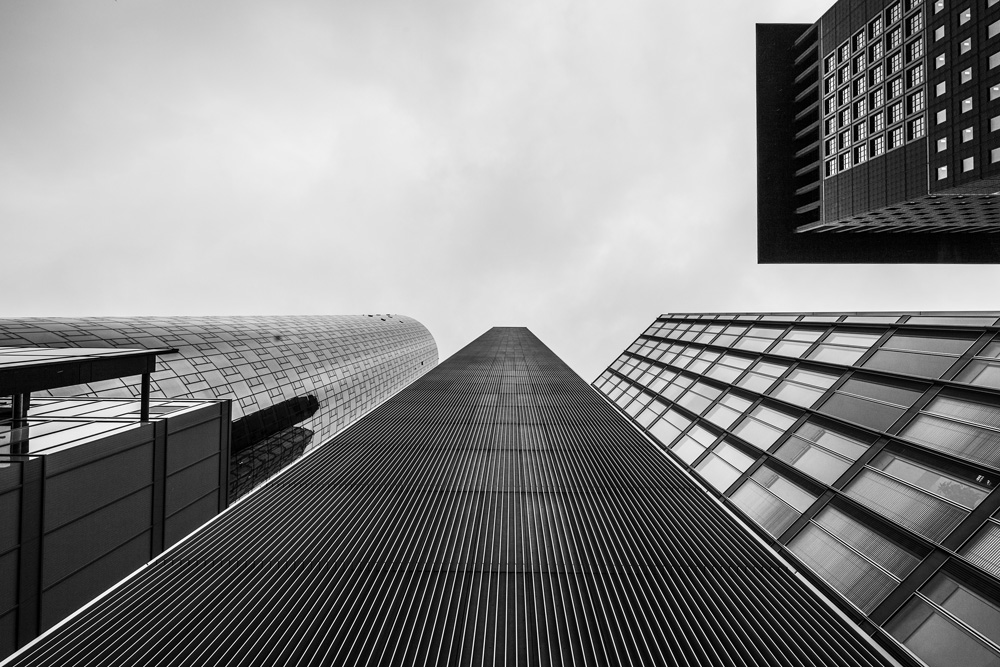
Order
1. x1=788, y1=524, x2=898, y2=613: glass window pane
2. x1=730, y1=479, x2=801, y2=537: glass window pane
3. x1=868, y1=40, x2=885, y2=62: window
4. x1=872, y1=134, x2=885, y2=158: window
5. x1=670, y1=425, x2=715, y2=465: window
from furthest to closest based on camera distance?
x1=868, y1=40, x2=885, y2=62: window < x1=872, y1=134, x2=885, y2=158: window < x1=670, y1=425, x2=715, y2=465: window < x1=730, y1=479, x2=801, y2=537: glass window pane < x1=788, y1=524, x2=898, y2=613: glass window pane

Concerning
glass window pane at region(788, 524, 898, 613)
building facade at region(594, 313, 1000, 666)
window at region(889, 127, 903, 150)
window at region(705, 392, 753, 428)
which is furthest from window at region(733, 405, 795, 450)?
window at region(889, 127, 903, 150)

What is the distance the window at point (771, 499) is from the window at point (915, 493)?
4.44 ft

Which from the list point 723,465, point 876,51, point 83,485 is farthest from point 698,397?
point 876,51

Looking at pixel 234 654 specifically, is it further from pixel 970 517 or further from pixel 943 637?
pixel 970 517

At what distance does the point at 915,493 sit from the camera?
33.2 ft

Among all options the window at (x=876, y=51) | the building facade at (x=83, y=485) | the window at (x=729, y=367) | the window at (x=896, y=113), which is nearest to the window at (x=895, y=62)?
the window at (x=876, y=51)

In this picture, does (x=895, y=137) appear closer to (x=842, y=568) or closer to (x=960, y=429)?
(x=960, y=429)

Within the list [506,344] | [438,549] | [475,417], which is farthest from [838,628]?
[506,344]

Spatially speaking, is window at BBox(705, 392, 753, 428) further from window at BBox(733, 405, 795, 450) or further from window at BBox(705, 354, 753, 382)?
window at BBox(705, 354, 753, 382)

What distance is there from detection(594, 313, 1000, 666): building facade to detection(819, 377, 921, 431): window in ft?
0.17

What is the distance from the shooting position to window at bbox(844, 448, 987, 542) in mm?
9180

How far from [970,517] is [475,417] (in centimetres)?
1903

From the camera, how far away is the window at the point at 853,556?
9094mm

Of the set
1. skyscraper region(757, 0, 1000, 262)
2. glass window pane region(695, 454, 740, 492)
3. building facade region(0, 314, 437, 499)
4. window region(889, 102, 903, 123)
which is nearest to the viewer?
glass window pane region(695, 454, 740, 492)
